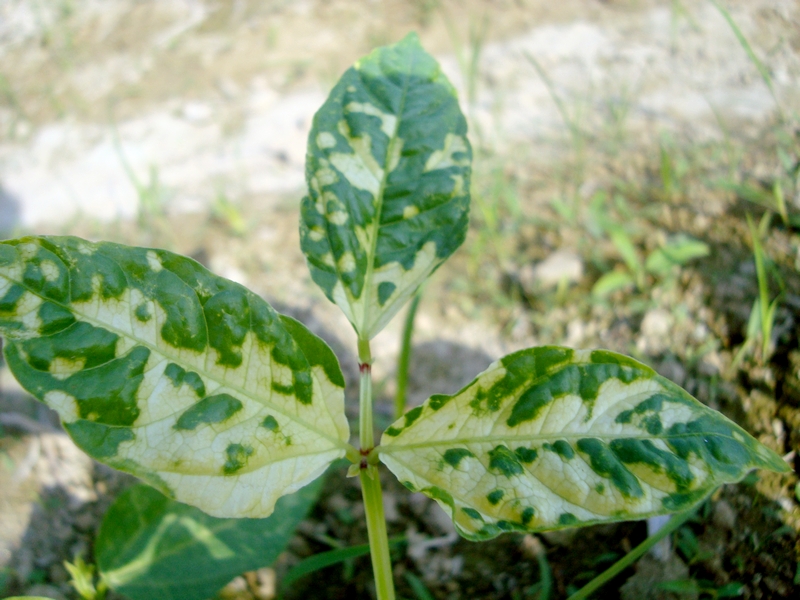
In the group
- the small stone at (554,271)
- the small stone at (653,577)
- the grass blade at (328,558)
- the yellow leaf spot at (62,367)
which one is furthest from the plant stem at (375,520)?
the small stone at (554,271)

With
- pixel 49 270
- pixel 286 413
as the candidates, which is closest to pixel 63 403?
pixel 49 270

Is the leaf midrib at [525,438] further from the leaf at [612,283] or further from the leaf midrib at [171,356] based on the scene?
the leaf at [612,283]

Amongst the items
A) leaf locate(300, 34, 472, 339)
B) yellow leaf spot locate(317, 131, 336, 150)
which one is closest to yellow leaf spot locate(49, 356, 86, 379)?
leaf locate(300, 34, 472, 339)

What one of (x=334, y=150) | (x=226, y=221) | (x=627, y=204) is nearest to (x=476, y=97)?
(x=627, y=204)

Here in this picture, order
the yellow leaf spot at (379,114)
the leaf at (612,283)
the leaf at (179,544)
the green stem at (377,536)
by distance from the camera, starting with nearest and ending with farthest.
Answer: the green stem at (377,536) → the yellow leaf spot at (379,114) → the leaf at (179,544) → the leaf at (612,283)

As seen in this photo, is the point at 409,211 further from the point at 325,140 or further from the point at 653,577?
the point at 653,577
